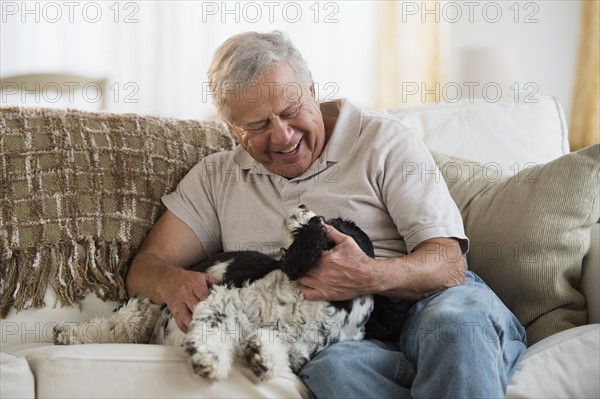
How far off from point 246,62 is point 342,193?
1.40ft

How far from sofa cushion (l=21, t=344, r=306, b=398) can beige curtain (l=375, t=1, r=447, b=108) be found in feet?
8.59

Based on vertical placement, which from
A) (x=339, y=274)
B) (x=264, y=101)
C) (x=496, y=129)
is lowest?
(x=339, y=274)

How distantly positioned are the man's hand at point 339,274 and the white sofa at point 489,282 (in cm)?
22

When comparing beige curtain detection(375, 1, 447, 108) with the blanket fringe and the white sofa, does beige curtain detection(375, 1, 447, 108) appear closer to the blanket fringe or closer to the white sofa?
the white sofa

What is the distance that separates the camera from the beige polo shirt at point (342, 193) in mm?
1861

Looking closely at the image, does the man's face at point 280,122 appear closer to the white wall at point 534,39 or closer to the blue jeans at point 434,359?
the blue jeans at point 434,359

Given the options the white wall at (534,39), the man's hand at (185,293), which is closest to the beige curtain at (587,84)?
the white wall at (534,39)

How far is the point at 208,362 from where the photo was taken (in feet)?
4.84

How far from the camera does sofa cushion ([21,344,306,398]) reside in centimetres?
149

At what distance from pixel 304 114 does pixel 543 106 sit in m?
0.97

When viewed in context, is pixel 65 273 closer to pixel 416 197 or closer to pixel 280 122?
pixel 280 122

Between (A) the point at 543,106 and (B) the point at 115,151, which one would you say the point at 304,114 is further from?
(A) the point at 543,106

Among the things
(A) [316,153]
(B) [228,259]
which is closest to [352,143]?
(A) [316,153]

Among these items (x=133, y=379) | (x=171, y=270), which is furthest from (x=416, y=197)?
(x=133, y=379)
